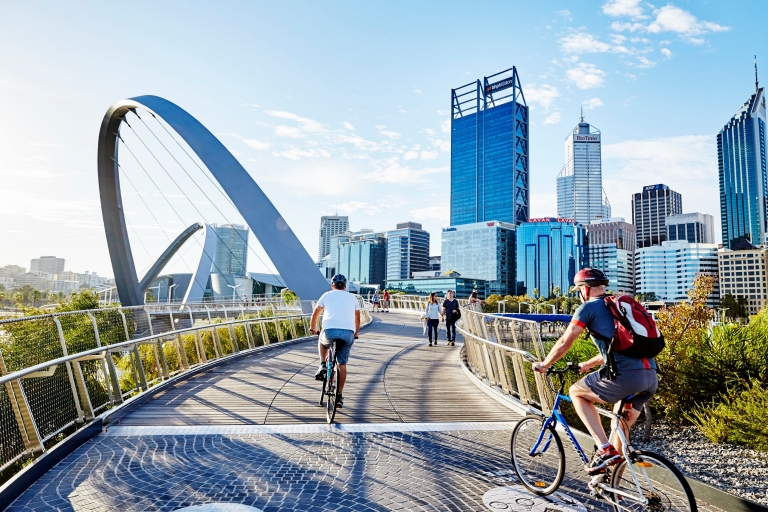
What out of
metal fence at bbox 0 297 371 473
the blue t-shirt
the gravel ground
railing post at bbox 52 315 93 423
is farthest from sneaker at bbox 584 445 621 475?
railing post at bbox 52 315 93 423

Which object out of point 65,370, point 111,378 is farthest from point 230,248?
point 65,370

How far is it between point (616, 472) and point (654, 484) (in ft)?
1.11

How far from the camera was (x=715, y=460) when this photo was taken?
4984 millimetres

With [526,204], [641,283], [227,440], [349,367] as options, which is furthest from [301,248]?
[641,283]

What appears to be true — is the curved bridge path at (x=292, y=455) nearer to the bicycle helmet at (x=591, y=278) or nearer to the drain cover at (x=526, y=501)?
the drain cover at (x=526, y=501)

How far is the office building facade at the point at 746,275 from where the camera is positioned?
13788 cm

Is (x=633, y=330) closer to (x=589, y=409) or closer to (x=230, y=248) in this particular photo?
(x=589, y=409)

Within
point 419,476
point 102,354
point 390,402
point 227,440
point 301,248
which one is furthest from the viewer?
point 301,248

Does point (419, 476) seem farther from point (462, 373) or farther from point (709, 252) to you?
point (709, 252)

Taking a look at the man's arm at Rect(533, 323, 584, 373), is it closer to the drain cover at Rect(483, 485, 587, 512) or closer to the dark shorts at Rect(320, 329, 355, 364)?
the drain cover at Rect(483, 485, 587, 512)

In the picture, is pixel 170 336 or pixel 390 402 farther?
pixel 170 336

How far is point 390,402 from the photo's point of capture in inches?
298

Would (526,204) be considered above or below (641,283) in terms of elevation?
above

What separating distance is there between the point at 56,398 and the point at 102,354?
857mm
